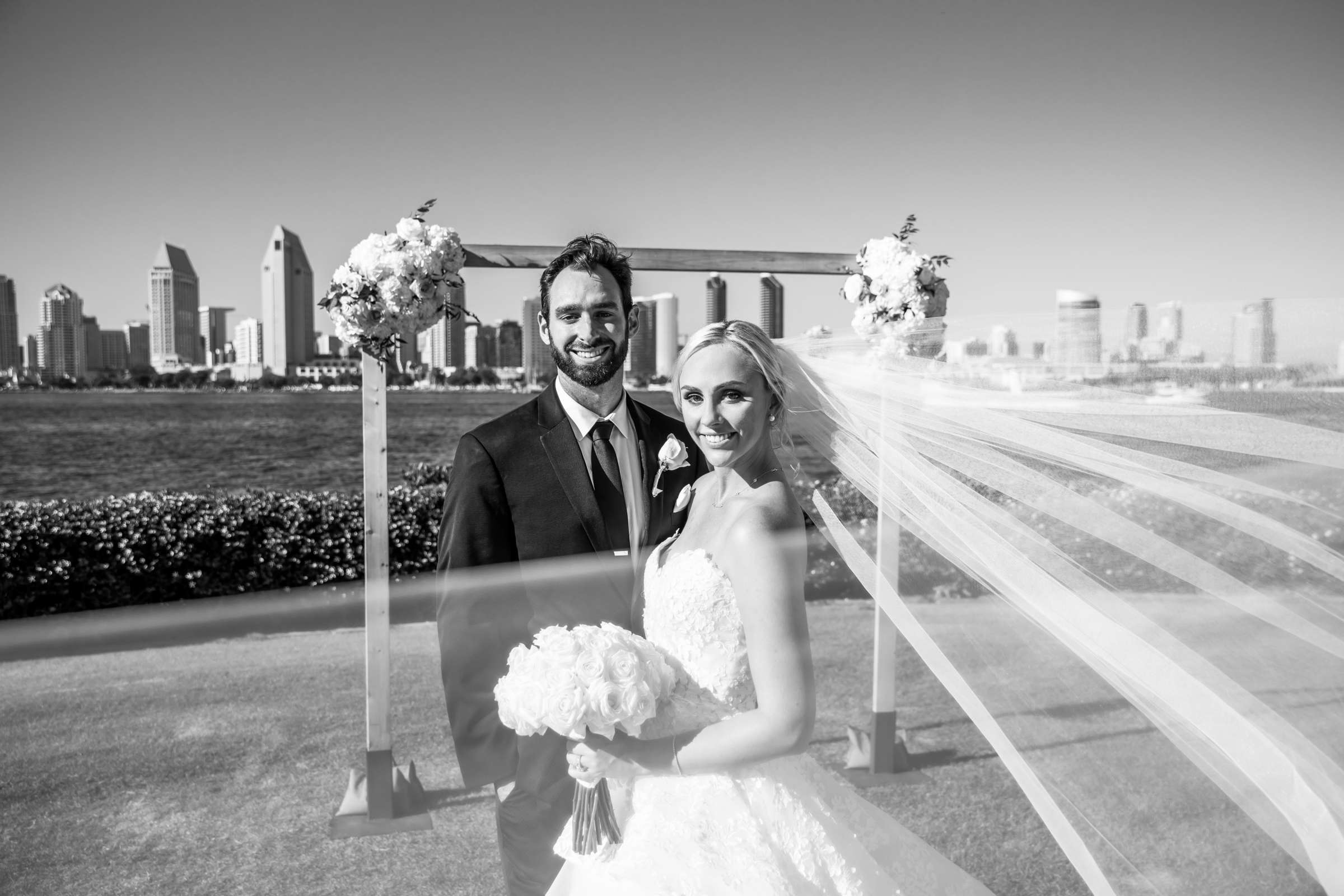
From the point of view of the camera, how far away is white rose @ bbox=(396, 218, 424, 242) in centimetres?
425

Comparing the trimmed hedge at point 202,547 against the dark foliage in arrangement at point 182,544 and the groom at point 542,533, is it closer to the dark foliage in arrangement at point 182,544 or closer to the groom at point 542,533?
the dark foliage in arrangement at point 182,544

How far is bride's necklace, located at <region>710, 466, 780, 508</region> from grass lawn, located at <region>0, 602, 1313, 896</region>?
0.73 m

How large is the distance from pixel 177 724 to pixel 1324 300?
6679mm

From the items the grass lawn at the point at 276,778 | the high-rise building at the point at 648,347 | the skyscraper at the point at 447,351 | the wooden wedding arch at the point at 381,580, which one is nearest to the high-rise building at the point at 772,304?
the wooden wedding arch at the point at 381,580

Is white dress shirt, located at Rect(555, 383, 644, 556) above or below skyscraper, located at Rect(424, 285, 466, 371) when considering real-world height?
below

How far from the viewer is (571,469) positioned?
3.17 metres

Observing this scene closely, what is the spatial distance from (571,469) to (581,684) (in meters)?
1.20

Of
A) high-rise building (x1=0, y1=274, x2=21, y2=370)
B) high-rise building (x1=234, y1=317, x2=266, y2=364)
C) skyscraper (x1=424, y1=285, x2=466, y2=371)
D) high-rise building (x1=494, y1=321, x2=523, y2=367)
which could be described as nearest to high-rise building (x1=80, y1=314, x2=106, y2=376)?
high-rise building (x1=0, y1=274, x2=21, y2=370)

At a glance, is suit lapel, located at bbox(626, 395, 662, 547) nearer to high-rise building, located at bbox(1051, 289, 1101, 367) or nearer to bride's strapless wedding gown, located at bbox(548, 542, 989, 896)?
bride's strapless wedding gown, located at bbox(548, 542, 989, 896)

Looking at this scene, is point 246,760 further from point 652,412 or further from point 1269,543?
point 1269,543

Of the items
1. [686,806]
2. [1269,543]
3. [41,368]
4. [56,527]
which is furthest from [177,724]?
[41,368]

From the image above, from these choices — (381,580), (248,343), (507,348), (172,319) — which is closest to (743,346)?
(381,580)

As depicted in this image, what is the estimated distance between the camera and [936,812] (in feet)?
16.0

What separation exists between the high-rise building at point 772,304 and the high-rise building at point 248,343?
316 feet
